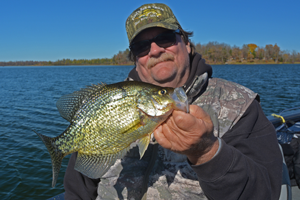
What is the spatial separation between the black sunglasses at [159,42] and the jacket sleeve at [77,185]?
6.04 feet

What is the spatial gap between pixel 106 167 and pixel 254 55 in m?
159

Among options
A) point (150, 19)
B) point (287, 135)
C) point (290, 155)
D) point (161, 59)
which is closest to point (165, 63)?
point (161, 59)

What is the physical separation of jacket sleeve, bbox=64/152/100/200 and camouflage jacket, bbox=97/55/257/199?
19 centimetres

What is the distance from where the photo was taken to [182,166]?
283 cm

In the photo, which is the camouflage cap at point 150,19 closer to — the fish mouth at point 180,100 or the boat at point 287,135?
the fish mouth at point 180,100

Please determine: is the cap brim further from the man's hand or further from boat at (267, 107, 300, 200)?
boat at (267, 107, 300, 200)

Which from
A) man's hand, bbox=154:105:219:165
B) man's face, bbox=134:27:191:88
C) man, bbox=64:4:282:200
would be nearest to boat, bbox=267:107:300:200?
man, bbox=64:4:282:200

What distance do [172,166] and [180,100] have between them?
117 cm

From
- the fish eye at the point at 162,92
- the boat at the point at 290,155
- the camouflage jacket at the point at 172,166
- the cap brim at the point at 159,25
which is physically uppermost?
the cap brim at the point at 159,25

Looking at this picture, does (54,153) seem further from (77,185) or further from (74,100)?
(77,185)

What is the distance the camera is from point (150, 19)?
338 cm

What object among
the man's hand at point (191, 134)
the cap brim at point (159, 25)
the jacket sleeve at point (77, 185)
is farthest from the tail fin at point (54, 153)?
the cap brim at point (159, 25)

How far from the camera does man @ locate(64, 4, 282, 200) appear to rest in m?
2.08

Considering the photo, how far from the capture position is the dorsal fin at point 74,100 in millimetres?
2506
